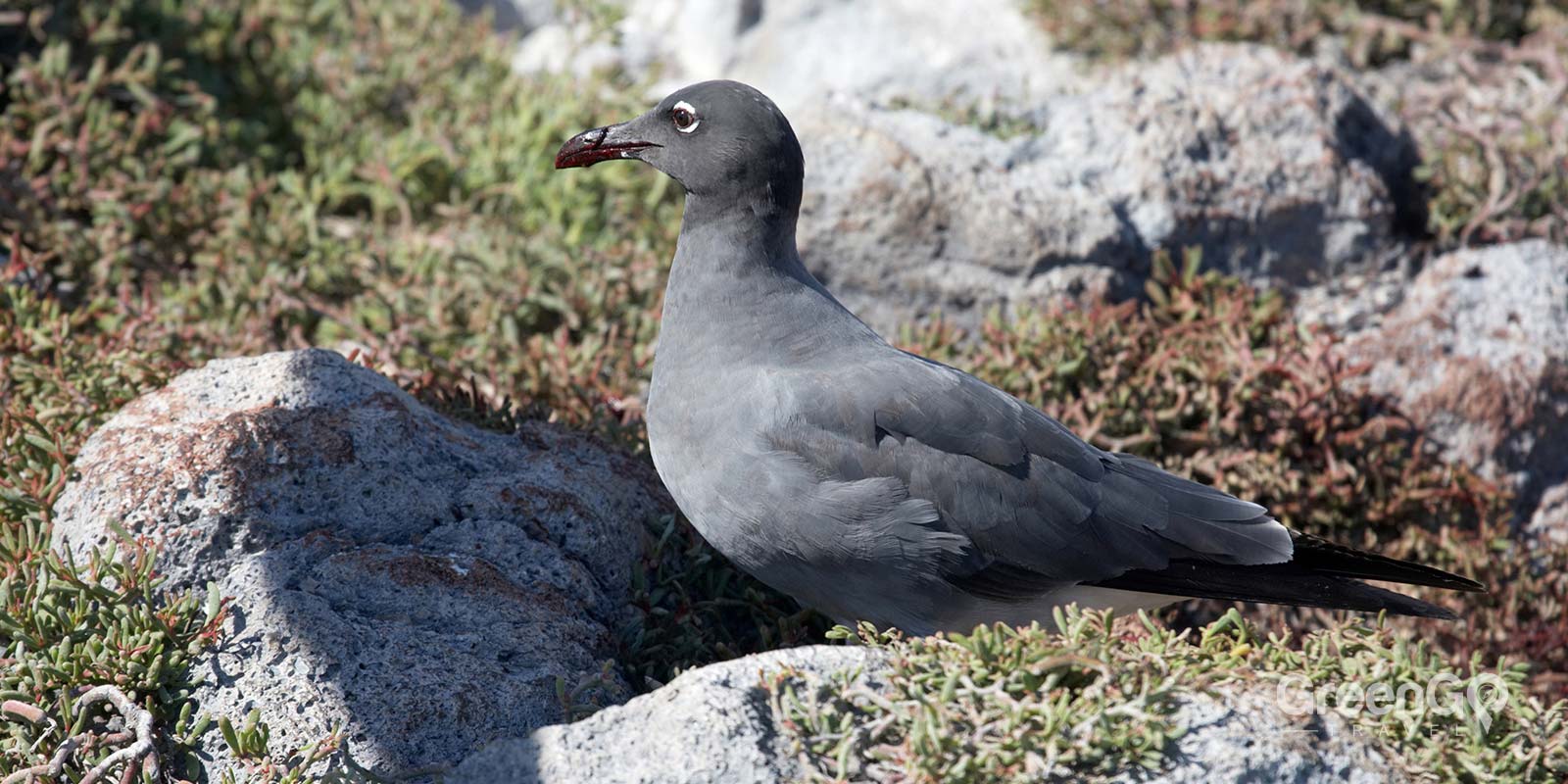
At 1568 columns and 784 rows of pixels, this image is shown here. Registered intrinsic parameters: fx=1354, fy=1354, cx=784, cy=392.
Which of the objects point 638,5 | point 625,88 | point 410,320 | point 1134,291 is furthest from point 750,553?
point 638,5

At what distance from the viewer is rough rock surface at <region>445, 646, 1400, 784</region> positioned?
294 cm

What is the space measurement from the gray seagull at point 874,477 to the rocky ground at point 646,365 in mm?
394

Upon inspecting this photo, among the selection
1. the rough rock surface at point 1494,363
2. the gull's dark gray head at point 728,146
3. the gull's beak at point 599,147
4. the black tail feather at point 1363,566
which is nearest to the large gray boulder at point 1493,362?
the rough rock surface at point 1494,363

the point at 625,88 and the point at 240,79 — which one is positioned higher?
the point at 625,88

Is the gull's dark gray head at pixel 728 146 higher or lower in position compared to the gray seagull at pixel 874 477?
higher

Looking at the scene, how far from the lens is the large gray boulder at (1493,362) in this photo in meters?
5.60

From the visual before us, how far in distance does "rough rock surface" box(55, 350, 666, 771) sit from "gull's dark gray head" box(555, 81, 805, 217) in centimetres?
109

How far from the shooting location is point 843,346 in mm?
4086

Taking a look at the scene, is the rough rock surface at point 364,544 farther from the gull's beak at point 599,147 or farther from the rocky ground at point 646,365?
the gull's beak at point 599,147

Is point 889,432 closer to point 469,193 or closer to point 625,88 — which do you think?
point 469,193

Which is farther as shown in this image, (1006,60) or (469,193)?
(1006,60)

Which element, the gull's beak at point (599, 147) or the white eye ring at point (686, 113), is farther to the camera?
the gull's beak at point (599, 147)

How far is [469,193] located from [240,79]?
158 cm

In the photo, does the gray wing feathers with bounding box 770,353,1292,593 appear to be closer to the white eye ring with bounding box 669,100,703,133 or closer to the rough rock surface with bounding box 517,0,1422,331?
the white eye ring with bounding box 669,100,703,133
